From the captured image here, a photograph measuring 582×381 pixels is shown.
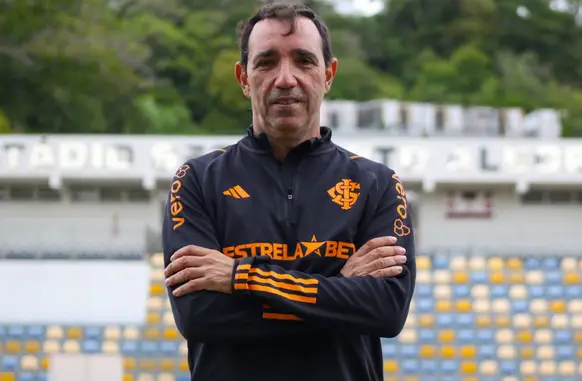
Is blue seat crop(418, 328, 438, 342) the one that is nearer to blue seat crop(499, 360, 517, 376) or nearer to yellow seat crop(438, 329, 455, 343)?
yellow seat crop(438, 329, 455, 343)

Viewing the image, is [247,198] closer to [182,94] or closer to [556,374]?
[556,374]

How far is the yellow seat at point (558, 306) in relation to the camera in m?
14.5

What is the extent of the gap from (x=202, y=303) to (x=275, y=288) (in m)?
0.16

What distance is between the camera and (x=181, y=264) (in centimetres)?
228

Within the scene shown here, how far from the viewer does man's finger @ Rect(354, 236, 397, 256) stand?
2260mm

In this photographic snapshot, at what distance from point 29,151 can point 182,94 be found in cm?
2138

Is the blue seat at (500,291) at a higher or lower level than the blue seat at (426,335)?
higher

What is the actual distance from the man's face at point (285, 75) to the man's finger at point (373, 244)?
0.88ft

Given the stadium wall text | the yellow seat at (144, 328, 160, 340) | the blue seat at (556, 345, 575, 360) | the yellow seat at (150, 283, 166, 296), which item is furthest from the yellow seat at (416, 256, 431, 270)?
the yellow seat at (144, 328, 160, 340)

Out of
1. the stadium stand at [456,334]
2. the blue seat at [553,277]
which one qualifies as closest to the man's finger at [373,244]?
the stadium stand at [456,334]

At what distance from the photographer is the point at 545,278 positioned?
14.8m

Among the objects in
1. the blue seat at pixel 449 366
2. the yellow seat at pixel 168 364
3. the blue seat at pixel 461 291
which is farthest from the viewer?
the blue seat at pixel 461 291

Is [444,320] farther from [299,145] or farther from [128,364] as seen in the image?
[299,145]

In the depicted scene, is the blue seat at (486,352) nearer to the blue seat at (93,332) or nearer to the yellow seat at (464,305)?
the yellow seat at (464,305)
